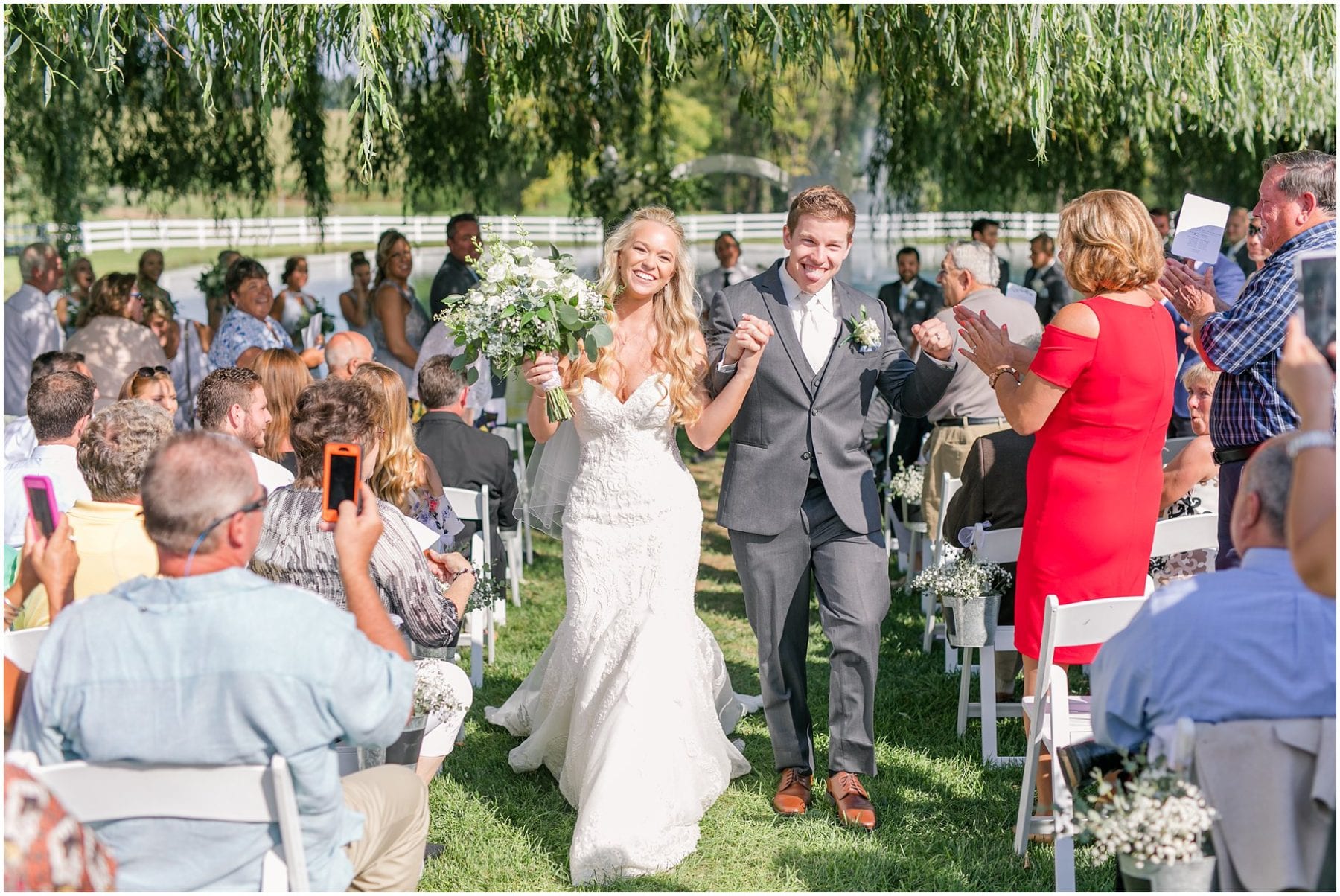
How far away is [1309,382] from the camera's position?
254cm

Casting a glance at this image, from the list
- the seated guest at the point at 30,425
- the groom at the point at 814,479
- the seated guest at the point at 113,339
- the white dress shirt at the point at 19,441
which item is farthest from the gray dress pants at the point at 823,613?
the seated guest at the point at 113,339

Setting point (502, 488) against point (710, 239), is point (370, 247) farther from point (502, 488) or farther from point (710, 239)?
point (502, 488)

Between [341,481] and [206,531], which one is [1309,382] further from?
[206,531]

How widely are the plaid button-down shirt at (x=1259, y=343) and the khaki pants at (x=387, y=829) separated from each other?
2847 millimetres

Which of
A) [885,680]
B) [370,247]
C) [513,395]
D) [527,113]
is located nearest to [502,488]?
[885,680]

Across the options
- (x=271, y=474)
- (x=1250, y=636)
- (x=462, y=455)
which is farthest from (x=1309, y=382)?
(x=462, y=455)

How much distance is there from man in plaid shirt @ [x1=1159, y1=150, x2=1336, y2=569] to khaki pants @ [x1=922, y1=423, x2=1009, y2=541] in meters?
2.36

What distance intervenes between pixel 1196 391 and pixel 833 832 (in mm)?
2548

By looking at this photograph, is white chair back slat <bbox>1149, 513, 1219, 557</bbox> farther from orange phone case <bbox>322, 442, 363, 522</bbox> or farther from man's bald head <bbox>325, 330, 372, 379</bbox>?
man's bald head <bbox>325, 330, 372, 379</bbox>

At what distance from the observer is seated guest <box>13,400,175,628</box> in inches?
139

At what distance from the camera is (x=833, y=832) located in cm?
438

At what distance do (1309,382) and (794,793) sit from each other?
2.59 m

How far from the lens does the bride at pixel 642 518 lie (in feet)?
14.3

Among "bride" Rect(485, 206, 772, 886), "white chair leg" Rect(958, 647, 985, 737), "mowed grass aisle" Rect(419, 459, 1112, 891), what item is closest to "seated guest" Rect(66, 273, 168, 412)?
"mowed grass aisle" Rect(419, 459, 1112, 891)
